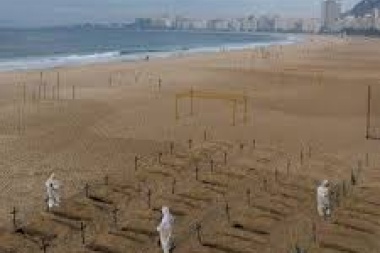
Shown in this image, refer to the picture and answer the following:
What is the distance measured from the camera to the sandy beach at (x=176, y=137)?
1920cm

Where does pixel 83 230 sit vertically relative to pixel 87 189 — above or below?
below

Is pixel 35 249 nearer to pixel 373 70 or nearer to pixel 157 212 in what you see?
pixel 157 212

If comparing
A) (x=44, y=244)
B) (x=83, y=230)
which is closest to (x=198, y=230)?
(x=83, y=230)

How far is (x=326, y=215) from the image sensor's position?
17.5 m

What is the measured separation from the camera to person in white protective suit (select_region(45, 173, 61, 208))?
17.8 m

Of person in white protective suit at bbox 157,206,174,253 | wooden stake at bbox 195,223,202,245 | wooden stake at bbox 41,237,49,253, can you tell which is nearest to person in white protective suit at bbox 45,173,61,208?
wooden stake at bbox 41,237,49,253

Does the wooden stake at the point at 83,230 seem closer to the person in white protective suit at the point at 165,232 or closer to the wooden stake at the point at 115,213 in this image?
the wooden stake at the point at 115,213

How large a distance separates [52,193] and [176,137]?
10.4 meters

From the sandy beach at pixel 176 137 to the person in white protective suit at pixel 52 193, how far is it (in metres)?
0.36

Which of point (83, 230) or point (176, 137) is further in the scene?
point (176, 137)

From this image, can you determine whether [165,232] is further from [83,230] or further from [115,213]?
[115,213]

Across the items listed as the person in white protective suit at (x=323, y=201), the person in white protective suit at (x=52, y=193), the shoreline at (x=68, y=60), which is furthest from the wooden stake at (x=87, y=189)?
the shoreline at (x=68, y=60)

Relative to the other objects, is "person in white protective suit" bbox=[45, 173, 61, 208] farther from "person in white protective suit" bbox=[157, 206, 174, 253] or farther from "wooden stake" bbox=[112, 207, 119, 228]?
"person in white protective suit" bbox=[157, 206, 174, 253]

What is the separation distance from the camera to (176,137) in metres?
27.9
